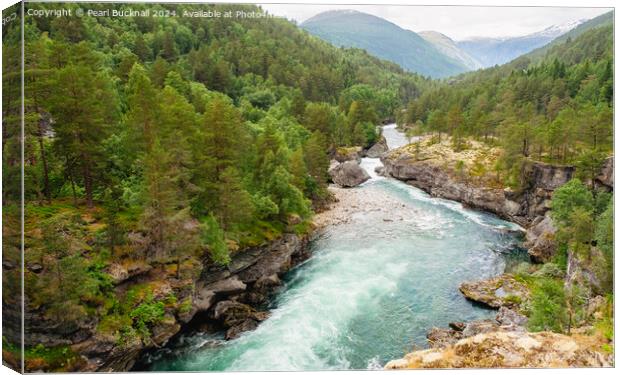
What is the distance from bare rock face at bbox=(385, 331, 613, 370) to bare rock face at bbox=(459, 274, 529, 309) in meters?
11.7

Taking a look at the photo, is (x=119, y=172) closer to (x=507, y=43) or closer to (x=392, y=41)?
(x=392, y=41)

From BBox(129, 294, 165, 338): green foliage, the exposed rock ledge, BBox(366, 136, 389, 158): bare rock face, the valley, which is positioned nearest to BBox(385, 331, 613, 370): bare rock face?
the valley

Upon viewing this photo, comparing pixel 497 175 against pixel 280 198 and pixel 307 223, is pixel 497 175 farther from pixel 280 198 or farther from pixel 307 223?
pixel 280 198

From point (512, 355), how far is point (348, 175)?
40.8m

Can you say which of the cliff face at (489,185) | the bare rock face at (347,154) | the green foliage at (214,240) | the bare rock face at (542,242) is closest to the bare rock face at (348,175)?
the cliff face at (489,185)

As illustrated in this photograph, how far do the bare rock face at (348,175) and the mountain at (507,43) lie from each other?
34013 millimetres

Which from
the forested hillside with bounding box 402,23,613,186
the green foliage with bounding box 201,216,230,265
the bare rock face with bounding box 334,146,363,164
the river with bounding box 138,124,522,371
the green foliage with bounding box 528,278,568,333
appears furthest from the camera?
the bare rock face with bounding box 334,146,363,164

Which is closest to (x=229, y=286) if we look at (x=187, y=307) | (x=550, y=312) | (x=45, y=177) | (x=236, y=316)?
(x=236, y=316)

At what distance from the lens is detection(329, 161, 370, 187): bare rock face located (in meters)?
53.8

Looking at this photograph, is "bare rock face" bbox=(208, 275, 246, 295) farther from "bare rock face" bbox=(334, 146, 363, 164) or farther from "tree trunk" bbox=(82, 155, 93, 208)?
"bare rock face" bbox=(334, 146, 363, 164)

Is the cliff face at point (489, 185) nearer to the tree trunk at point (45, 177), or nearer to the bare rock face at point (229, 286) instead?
the bare rock face at point (229, 286)

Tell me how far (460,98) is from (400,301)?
201 feet

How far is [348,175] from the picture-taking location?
2135 inches

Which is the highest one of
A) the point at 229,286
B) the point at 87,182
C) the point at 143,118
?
the point at 143,118
